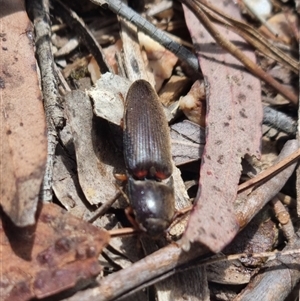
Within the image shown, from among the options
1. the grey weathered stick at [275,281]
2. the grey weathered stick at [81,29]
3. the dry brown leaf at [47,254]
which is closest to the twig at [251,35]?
the grey weathered stick at [81,29]

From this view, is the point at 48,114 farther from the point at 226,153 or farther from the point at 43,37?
the point at 226,153

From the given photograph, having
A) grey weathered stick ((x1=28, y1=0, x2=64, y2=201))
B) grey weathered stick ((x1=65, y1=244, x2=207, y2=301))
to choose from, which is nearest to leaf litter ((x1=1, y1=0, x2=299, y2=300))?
grey weathered stick ((x1=65, y1=244, x2=207, y2=301))

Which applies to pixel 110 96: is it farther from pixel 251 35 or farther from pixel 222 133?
pixel 251 35

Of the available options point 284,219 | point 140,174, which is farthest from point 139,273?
point 284,219

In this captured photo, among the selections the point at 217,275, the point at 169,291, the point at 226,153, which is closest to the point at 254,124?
the point at 226,153

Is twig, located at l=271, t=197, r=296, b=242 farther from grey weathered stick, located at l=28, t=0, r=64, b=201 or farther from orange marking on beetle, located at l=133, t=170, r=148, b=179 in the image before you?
grey weathered stick, located at l=28, t=0, r=64, b=201
